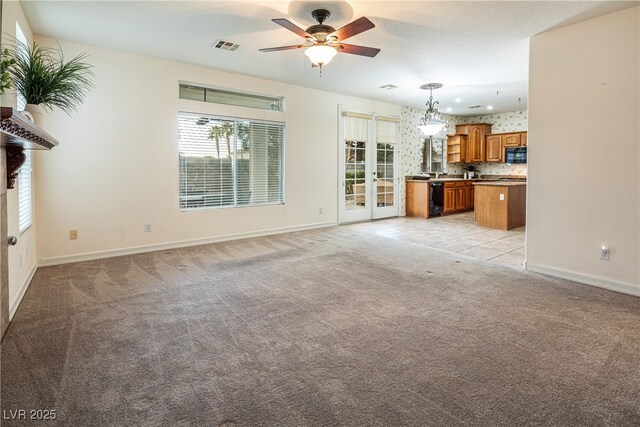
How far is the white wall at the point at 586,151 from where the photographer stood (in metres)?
3.46

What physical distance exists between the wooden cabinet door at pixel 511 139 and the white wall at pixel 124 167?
6567 millimetres

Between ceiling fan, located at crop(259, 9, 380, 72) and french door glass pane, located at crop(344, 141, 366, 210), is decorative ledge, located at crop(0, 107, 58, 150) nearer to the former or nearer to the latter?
ceiling fan, located at crop(259, 9, 380, 72)

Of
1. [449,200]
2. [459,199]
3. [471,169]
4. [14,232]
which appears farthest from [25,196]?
[471,169]

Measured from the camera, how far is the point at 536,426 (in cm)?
166

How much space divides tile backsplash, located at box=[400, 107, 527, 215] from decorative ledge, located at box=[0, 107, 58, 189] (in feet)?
25.1

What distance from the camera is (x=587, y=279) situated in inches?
148

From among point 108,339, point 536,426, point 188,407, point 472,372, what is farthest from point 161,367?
point 536,426

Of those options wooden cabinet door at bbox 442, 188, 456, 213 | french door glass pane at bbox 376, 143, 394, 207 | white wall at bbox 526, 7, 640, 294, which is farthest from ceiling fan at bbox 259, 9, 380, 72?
wooden cabinet door at bbox 442, 188, 456, 213

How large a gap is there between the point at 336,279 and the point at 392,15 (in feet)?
9.35

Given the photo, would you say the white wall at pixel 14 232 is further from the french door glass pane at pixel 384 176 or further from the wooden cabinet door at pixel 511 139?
the wooden cabinet door at pixel 511 139

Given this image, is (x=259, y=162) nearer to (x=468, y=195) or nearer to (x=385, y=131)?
(x=385, y=131)

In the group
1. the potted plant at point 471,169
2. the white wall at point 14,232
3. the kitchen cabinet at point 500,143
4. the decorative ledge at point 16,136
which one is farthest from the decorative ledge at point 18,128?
the potted plant at point 471,169

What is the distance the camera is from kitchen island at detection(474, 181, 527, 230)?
6965mm

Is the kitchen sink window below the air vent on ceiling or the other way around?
below
